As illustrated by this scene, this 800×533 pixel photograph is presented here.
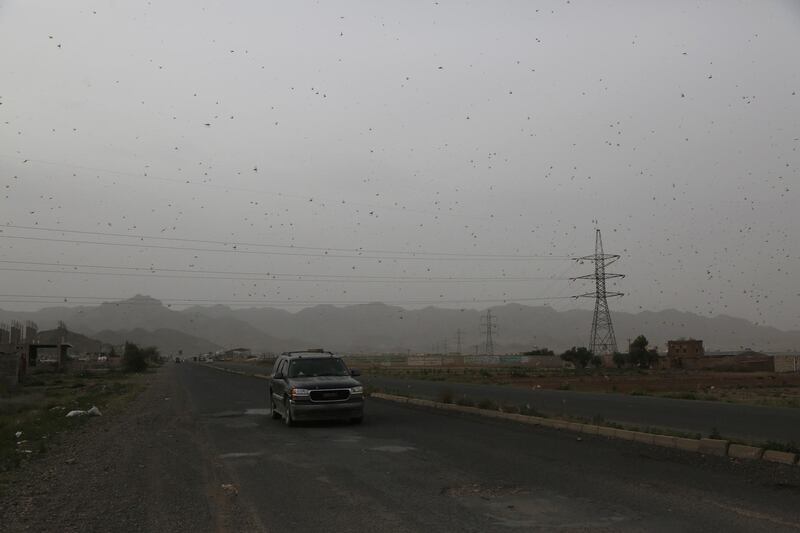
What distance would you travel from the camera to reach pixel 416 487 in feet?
28.2

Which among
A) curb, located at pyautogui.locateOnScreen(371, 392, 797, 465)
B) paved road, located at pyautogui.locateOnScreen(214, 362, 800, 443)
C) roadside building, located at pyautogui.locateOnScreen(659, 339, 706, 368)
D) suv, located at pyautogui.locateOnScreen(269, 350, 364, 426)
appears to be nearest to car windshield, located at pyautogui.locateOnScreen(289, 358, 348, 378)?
suv, located at pyautogui.locateOnScreen(269, 350, 364, 426)

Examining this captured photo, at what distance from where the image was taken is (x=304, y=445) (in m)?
12.9

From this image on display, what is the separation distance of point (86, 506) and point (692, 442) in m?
10.3

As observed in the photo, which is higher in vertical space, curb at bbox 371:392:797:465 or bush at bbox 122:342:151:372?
curb at bbox 371:392:797:465

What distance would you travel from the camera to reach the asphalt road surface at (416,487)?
6922 mm

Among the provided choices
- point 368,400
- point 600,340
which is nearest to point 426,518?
point 368,400

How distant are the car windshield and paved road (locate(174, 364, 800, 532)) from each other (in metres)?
2.73

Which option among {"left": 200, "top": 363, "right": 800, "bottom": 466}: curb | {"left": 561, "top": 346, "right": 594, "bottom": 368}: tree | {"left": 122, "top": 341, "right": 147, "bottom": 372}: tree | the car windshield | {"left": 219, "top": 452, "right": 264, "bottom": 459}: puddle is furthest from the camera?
{"left": 561, "top": 346, "right": 594, "bottom": 368}: tree

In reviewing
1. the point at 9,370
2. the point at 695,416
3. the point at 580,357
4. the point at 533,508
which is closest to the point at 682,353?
the point at 580,357

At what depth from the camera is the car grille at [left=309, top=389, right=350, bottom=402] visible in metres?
15.8

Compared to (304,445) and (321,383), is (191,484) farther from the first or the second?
(321,383)

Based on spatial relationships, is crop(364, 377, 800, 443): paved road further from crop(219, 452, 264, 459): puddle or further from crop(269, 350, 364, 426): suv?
crop(219, 452, 264, 459): puddle

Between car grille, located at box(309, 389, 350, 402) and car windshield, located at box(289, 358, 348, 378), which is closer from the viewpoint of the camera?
car grille, located at box(309, 389, 350, 402)

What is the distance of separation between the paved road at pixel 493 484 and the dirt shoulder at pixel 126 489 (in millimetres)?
412
